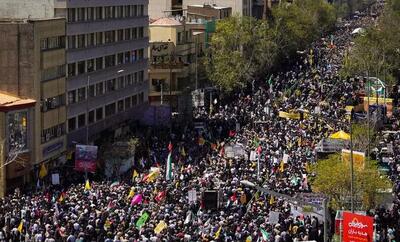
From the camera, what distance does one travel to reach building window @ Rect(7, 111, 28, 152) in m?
62.5

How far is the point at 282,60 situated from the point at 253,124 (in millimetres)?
58642

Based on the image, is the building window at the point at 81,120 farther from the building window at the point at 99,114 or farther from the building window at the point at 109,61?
the building window at the point at 109,61

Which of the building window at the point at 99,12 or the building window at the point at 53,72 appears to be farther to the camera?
the building window at the point at 99,12

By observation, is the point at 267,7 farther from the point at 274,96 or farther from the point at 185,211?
the point at 185,211

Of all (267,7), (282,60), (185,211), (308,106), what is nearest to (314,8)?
(267,7)

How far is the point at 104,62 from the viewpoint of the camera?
80.4 metres

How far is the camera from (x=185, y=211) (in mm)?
47812

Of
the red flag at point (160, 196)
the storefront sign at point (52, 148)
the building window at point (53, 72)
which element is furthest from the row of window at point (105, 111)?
the red flag at point (160, 196)

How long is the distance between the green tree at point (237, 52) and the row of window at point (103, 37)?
59.4 feet

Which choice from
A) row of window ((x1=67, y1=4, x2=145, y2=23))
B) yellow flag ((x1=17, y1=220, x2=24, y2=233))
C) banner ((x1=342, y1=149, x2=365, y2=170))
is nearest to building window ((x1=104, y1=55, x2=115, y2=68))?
row of window ((x1=67, y1=4, x2=145, y2=23))

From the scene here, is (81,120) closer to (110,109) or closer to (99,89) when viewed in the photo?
(99,89)

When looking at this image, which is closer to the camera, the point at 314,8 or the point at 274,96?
the point at 274,96

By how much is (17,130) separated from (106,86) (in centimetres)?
1791

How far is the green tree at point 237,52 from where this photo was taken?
108m
